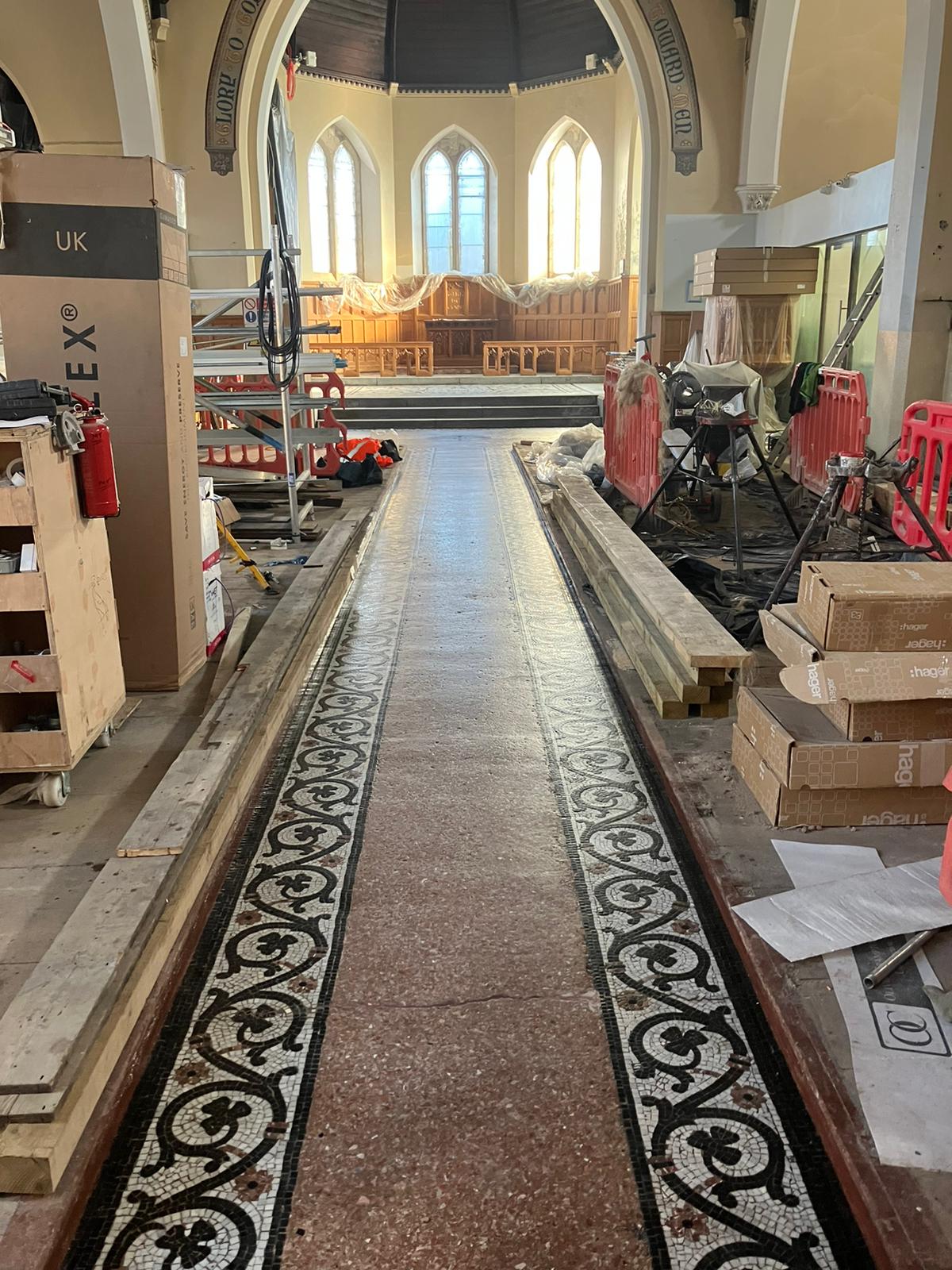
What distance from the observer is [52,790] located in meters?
2.62

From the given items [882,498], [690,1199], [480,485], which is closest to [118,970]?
[690,1199]

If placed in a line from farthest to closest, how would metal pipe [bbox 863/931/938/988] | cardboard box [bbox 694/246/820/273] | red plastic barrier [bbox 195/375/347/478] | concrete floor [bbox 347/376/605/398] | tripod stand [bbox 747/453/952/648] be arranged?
concrete floor [bbox 347/376/605/398], cardboard box [bbox 694/246/820/273], red plastic barrier [bbox 195/375/347/478], tripod stand [bbox 747/453/952/648], metal pipe [bbox 863/931/938/988]

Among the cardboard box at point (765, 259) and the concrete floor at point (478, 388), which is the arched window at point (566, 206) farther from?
the cardboard box at point (765, 259)

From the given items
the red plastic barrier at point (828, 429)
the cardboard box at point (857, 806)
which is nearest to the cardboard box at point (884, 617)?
the cardboard box at point (857, 806)

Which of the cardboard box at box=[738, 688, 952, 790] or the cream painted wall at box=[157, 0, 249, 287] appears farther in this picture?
the cream painted wall at box=[157, 0, 249, 287]

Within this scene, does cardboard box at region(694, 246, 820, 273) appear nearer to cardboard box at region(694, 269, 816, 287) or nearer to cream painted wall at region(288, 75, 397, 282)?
cardboard box at region(694, 269, 816, 287)

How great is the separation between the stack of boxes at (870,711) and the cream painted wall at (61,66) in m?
10.0

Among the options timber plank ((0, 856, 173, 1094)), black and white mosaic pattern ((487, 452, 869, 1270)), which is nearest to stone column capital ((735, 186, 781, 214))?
black and white mosaic pattern ((487, 452, 869, 1270))

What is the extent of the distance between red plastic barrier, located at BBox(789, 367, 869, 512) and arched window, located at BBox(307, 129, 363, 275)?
1343cm

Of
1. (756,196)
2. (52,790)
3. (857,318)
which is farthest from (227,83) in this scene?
(52,790)

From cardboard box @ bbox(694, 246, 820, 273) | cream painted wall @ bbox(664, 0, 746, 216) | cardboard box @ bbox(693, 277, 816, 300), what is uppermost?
cream painted wall @ bbox(664, 0, 746, 216)

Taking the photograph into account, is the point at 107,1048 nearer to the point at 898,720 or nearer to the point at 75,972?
the point at 75,972

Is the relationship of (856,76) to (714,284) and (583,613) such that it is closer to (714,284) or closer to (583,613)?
(714,284)

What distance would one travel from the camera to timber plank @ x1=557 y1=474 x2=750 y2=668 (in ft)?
10.3
